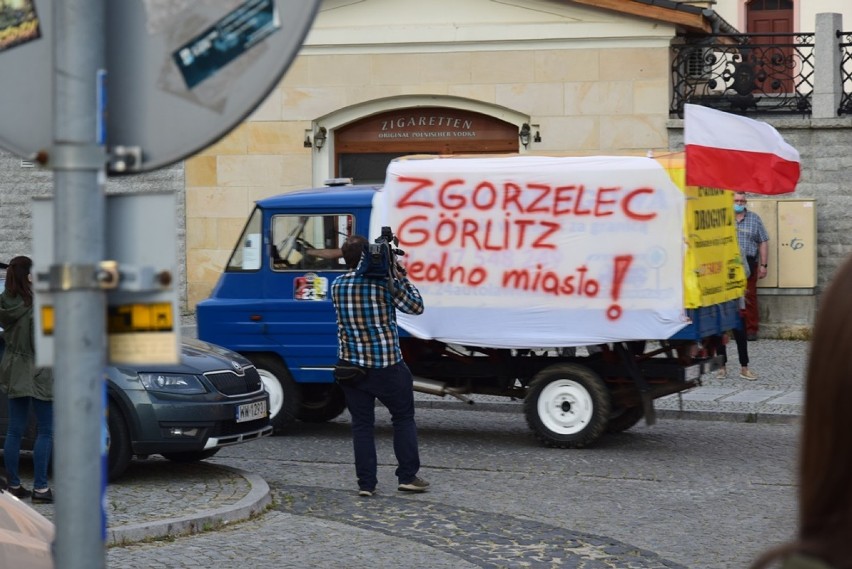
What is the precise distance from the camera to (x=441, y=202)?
38.7ft

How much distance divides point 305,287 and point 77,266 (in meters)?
9.69

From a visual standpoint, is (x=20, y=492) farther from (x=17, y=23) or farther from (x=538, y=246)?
(x=17, y=23)

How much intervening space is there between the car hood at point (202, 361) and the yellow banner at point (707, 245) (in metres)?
3.47

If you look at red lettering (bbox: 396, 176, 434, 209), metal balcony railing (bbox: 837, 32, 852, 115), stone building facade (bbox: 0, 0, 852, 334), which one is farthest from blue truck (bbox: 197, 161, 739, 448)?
metal balcony railing (bbox: 837, 32, 852, 115)

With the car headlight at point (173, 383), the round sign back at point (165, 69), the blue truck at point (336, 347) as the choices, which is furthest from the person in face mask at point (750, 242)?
the round sign back at point (165, 69)

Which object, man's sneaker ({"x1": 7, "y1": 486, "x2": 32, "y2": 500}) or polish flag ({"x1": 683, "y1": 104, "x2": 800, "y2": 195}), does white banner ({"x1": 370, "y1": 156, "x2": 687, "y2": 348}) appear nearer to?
polish flag ({"x1": 683, "y1": 104, "x2": 800, "y2": 195})

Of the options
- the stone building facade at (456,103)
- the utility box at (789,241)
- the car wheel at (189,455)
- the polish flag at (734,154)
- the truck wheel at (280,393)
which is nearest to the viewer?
the car wheel at (189,455)

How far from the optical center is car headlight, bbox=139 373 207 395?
9727mm

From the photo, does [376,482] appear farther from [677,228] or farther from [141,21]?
[141,21]

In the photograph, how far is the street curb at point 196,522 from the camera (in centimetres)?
787

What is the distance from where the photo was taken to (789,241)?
19188mm

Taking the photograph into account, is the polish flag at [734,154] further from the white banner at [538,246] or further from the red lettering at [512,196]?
the red lettering at [512,196]

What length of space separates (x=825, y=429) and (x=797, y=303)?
58.6ft

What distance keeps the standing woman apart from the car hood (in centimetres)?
98
